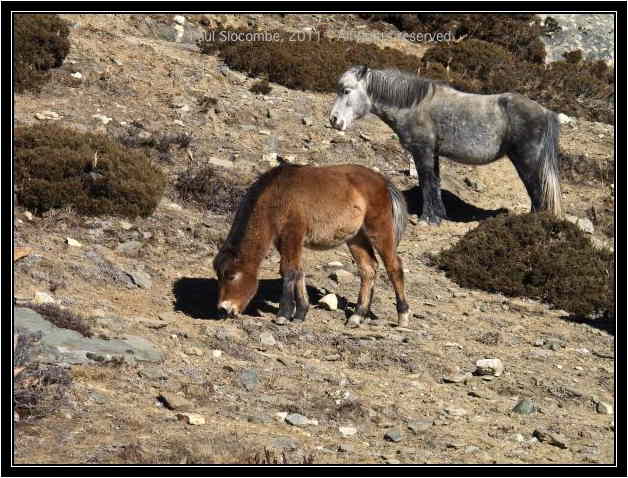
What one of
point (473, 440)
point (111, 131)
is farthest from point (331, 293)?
point (111, 131)

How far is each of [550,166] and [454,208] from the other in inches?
82.3

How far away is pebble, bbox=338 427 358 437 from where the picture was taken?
856 cm

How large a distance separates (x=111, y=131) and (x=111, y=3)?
2.80 metres

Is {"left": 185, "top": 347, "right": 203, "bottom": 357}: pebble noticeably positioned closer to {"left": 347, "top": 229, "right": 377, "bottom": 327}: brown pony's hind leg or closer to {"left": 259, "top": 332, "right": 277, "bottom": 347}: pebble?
{"left": 259, "top": 332, "right": 277, "bottom": 347}: pebble

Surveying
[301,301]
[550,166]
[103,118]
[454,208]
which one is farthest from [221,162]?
[301,301]

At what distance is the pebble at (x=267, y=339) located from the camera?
10836 mm

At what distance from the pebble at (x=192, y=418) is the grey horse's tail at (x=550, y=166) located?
9.67 meters

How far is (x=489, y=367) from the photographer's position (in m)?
10.5

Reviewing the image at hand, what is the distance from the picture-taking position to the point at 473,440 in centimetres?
859

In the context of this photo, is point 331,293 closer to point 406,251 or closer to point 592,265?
point 406,251

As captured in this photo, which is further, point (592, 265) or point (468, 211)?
point (468, 211)

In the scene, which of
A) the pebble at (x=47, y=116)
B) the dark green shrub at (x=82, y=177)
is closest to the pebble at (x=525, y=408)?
the dark green shrub at (x=82, y=177)

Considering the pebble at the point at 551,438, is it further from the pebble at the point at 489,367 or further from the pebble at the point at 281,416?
the pebble at the point at 281,416

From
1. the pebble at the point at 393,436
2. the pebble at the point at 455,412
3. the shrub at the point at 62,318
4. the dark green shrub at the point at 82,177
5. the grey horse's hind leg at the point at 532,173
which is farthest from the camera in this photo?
the grey horse's hind leg at the point at 532,173
